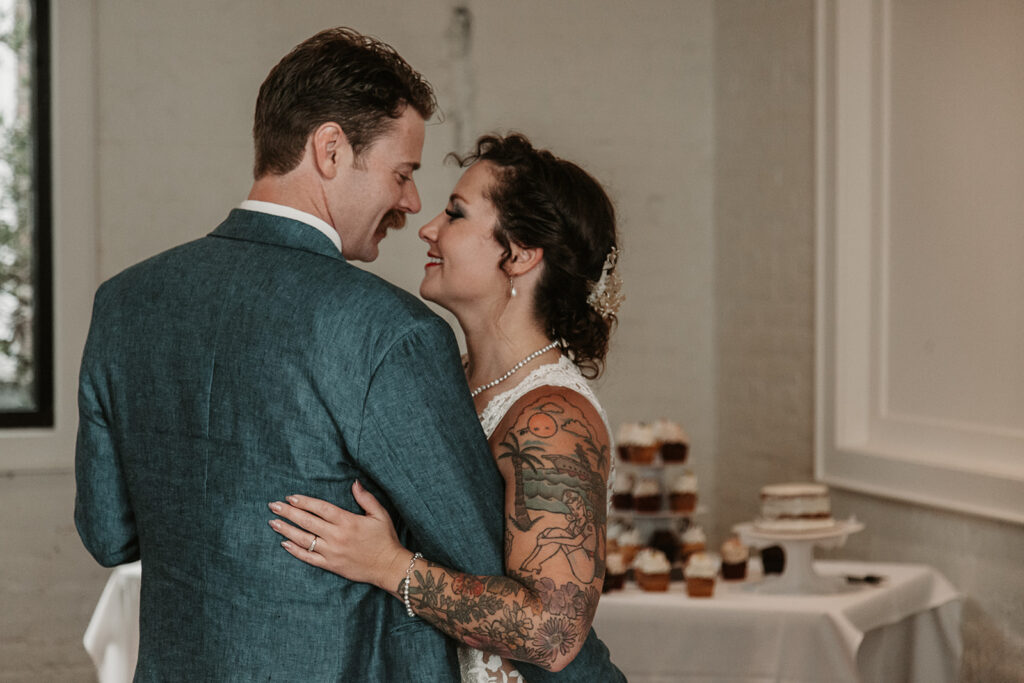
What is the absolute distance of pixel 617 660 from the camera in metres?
2.63

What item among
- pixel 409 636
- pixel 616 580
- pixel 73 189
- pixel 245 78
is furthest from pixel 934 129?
pixel 73 189

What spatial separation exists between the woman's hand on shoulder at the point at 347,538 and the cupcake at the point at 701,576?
1.48 metres

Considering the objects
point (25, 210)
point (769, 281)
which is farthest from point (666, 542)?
point (25, 210)

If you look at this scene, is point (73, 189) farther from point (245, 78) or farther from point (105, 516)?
point (105, 516)

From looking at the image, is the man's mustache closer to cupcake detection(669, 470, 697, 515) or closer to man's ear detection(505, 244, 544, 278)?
man's ear detection(505, 244, 544, 278)

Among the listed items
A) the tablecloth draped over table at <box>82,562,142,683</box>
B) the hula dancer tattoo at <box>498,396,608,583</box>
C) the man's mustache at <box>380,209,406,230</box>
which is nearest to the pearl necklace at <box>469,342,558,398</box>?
the hula dancer tattoo at <box>498,396,608,583</box>

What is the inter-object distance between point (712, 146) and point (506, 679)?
359 cm

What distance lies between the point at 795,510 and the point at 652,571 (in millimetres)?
421

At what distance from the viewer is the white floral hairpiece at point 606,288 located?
1.82 meters

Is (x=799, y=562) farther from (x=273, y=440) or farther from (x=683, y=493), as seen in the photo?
(x=273, y=440)

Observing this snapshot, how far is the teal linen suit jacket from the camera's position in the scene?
1222 mm

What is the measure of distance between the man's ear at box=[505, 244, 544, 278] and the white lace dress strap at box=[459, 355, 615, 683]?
6.6 inches

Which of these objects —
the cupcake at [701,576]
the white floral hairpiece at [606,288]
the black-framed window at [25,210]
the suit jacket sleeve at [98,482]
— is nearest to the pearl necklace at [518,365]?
the white floral hairpiece at [606,288]

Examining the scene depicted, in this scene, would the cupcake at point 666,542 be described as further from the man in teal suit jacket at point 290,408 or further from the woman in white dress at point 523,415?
the man in teal suit jacket at point 290,408
